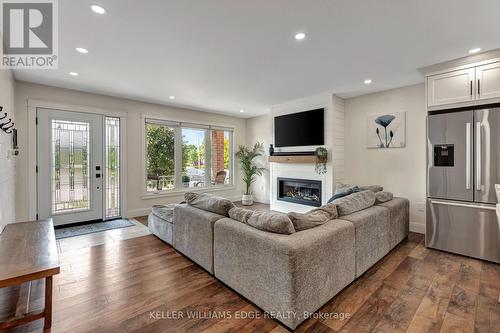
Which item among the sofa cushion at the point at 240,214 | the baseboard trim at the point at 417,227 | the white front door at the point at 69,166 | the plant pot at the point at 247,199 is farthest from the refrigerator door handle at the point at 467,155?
the white front door at the point at 69,166

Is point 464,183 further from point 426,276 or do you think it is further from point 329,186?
point 329,186

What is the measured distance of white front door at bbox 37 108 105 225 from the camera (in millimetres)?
4078

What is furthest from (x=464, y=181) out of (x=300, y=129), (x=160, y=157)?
(x=160, y=157)

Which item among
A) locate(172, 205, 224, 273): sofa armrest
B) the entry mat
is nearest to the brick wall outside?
the entry mat

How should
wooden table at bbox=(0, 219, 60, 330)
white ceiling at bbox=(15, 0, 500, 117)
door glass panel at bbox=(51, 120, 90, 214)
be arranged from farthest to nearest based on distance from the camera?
door glass panel at bbox=(51, 120, 90, 214)
white ceiling at bbox=(15, 0, 500, 117)
wooden table at bbox=(0, 219, 60, 330)

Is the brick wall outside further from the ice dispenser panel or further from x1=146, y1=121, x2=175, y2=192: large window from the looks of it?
the ice dispenser panel

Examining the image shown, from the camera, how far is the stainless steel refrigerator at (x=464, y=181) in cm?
279

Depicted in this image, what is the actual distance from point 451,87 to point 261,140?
4.43 m

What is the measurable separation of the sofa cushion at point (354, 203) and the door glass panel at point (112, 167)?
4371 mm

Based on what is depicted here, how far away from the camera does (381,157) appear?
4.38 m

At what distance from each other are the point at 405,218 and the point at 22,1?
16.8 feet

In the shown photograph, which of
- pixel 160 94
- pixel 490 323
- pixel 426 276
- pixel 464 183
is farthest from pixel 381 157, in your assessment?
pixel 160 94

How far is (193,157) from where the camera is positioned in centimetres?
614

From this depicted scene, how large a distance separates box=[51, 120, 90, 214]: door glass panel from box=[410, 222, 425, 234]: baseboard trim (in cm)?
602
